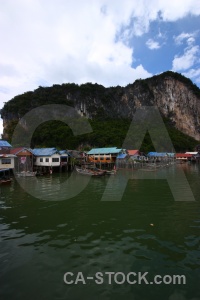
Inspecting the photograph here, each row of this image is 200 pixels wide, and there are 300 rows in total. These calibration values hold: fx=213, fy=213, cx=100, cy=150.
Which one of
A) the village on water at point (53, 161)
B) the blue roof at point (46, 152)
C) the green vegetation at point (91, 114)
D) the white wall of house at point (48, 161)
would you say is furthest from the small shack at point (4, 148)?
the green vegetation at point (91, 114)

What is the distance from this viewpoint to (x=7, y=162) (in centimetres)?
3203

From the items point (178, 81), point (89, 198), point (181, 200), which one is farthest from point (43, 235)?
point (178, 81)

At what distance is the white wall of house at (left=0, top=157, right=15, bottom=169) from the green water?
760 inches

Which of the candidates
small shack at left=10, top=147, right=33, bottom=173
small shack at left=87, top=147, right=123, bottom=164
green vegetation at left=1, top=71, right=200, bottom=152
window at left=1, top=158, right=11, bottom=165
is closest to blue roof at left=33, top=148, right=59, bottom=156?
small shack at left=10, top=147, right=33, bottom=173

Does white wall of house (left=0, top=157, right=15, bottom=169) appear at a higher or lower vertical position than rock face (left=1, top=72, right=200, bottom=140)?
lower

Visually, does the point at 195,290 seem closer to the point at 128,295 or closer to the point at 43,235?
the point at 128,295

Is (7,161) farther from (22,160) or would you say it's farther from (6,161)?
(22,160)

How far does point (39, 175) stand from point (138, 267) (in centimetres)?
3049

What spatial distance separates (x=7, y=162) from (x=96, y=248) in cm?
2769

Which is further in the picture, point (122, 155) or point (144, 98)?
point (144, 98)

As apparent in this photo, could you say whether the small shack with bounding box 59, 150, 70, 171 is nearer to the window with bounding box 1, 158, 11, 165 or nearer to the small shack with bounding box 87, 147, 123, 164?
the window with bounding box 1, 158, 11, 165

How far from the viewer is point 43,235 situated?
9.38 m

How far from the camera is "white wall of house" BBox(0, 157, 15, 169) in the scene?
31447mm

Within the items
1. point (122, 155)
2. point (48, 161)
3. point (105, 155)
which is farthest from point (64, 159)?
point (122, 155)
